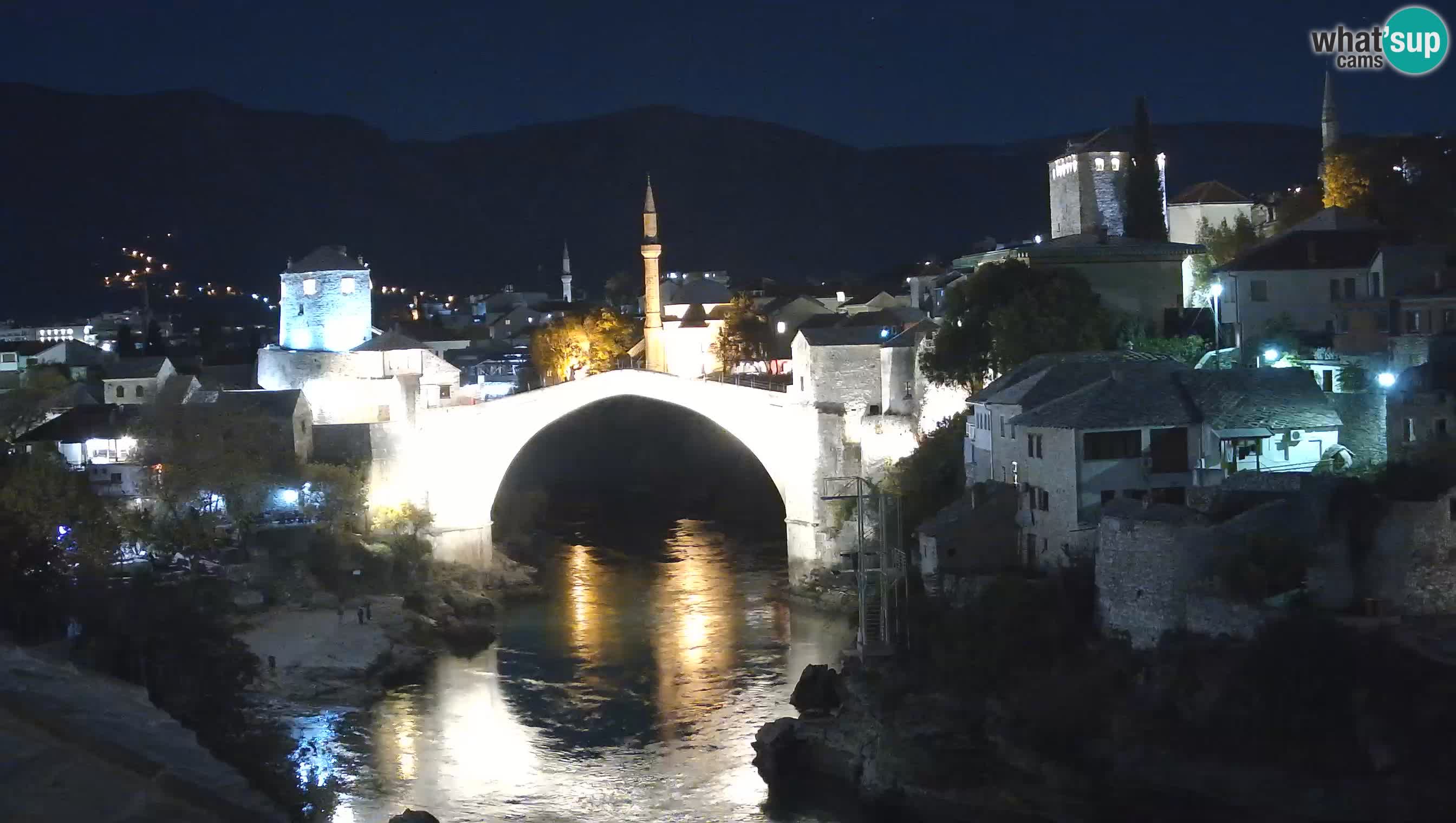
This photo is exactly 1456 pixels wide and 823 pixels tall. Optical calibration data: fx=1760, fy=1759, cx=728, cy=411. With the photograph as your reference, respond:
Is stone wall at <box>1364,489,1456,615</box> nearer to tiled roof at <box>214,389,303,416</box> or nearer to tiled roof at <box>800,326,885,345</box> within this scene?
tiled roof at <box>800,326,885,345</box>

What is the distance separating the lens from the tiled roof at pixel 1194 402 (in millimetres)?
16281

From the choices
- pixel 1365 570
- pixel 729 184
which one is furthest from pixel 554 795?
pixel 729 184

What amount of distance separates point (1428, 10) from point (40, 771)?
1654 cm

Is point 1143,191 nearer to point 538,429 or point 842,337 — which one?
point 842,337

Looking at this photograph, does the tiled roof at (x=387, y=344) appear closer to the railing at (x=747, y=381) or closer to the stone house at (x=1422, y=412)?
the railing at (x=747, y=381)

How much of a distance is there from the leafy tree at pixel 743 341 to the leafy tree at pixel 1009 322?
12.3 metres

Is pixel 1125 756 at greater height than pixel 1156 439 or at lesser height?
lesser

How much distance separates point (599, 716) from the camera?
18.3 metres

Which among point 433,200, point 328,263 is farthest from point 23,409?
point 433,200

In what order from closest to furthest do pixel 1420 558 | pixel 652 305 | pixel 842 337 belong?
pixel 1420 558 → pixel 842 337 → pixel 652 305

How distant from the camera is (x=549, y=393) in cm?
2711

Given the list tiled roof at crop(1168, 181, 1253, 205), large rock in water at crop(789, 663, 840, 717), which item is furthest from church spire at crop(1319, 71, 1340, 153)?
large rock in water at crop(789, 663, 840, 717)

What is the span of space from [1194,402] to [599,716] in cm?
682

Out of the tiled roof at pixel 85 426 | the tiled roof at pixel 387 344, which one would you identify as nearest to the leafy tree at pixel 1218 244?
the tiled roof at pixel 387 344
